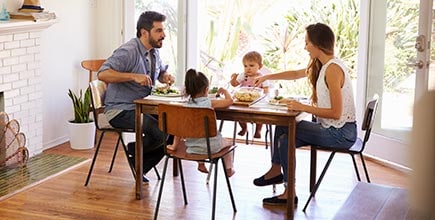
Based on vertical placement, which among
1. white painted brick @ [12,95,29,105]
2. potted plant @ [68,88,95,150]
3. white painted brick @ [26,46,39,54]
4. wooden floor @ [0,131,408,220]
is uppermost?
white painted brick @ [26,46,39,54]

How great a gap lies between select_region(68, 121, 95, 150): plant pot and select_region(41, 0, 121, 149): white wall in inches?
8.4

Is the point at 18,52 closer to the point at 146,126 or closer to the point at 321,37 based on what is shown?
the point at 146,126

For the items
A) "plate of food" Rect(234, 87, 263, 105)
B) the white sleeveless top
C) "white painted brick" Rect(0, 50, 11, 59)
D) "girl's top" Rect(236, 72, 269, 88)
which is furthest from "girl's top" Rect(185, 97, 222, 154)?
"white painted brick" Rect(0, 50, 11, 59)

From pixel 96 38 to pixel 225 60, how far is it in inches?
61.7

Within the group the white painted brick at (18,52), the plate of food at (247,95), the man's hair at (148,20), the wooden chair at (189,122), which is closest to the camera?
the wooden chair at (189,122)

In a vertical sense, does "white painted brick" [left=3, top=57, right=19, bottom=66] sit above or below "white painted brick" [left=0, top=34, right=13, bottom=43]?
below

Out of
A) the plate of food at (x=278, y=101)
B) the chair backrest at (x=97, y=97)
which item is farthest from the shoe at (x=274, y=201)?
the chair backrest at (x=97, y=97)

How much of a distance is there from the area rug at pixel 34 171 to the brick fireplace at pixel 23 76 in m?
0.20

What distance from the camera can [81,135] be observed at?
5.12m

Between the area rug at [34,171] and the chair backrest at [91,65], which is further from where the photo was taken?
the chair backrest at [91,65]

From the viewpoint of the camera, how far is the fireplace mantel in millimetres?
4296

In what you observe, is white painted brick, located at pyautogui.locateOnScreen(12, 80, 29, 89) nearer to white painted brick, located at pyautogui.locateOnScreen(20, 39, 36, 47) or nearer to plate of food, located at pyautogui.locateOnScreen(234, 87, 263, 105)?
white painted brick, located at pyautogui.locateOnScreen(20, 39, 36, 47)

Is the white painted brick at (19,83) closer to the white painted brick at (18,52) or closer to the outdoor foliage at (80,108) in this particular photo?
the white painted brick at (18,52)

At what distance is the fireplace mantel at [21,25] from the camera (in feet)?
14.1
